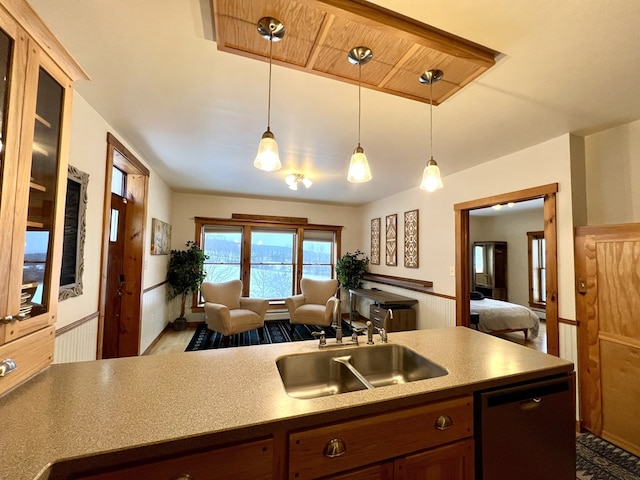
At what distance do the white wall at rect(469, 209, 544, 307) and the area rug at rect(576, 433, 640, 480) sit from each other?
16.0 ft

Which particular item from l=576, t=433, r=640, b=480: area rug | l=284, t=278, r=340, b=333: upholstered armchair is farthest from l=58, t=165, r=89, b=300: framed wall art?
l=576, t=433, r=640, b=480: area rug

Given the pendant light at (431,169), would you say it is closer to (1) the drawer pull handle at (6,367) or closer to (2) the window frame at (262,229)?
(1) the drawer pull handle at (6,367)

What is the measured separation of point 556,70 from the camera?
5.22 feet

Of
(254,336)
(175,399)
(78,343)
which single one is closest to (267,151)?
(175,399)

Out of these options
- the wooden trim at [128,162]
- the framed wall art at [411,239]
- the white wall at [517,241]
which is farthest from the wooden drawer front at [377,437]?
the white wall at [517,241]

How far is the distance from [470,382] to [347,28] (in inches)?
65.5

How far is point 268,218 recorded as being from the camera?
5.57 meters

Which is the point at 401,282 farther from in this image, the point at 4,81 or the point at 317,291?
the point at 4,81

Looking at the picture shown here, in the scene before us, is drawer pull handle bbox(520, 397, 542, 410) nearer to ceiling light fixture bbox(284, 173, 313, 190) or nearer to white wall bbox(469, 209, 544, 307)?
ceiling light fixture bbox(284, 173, 313, 190)

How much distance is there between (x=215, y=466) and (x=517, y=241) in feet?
25.1

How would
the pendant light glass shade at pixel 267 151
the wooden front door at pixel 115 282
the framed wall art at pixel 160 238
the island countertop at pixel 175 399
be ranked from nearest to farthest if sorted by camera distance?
the island countertop at pixel 175 399
the pendant light glass shade at pixel 267 151
the wooden front door at pixel 115 282
the framed wall art at pixel 160 238

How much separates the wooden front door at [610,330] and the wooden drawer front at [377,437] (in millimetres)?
1836

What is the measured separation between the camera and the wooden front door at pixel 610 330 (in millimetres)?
2008

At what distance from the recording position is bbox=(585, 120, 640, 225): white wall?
7.18 feet
